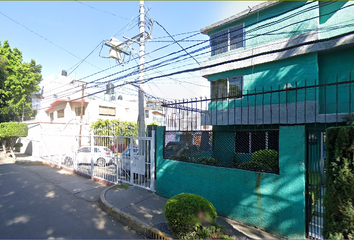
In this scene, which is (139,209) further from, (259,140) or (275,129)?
(275,129)

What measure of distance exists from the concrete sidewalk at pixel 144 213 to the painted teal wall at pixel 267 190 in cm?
27

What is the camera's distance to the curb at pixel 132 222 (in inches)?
140

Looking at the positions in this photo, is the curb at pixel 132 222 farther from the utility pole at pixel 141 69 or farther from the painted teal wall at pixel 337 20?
the painted teal wall at pixel 337 20

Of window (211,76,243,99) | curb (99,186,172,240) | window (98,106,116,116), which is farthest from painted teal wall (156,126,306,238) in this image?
window (98,106,116,116)

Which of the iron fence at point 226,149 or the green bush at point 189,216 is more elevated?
the iron fence at point 226,149

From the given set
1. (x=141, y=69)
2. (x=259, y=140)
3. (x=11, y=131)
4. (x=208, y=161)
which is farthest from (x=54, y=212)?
(x=11, y=131)

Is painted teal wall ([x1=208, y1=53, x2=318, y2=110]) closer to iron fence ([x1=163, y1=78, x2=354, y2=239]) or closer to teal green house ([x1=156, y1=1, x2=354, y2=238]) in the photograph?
teal green house ([x1=156, y1=1, x2=354, y2=238])

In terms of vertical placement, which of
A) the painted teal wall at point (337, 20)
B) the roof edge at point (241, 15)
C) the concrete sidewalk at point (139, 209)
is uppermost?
the roof edge at point (241, 15)

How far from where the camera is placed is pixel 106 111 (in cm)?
2209

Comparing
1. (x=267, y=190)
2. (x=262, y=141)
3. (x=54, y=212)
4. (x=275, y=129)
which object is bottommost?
(x=54, y=212)

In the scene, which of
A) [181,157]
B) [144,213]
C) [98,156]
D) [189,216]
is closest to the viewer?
[189,216]

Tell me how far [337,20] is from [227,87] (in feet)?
16.3

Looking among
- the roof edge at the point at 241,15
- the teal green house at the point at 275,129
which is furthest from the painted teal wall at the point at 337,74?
the roof edge at the point at 241,15

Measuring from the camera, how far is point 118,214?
4398 millimetres
